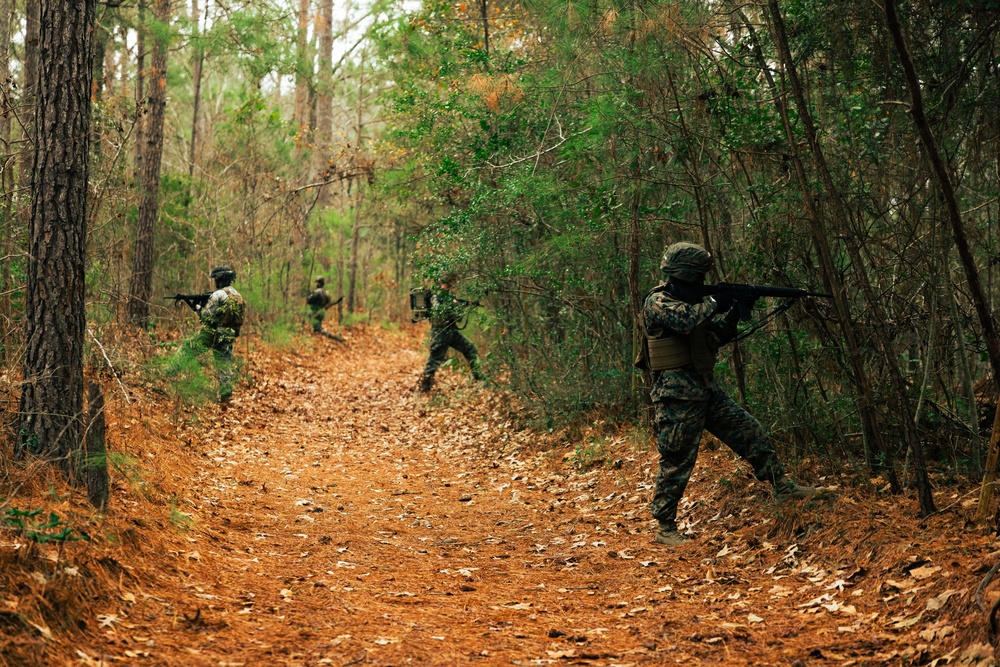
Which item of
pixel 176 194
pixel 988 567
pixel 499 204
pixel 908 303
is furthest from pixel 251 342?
pixel 988 567

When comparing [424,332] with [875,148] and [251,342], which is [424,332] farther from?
[875,148]

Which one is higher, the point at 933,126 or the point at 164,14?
the point at 164,14

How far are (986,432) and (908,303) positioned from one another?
3.91 feet

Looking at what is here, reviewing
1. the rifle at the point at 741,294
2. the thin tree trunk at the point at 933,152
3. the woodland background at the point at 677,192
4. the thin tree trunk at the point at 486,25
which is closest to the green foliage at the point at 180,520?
the woodland background at the point at 677,192

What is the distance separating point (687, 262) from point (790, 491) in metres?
1.91

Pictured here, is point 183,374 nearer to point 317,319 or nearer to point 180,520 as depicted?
point 180,520

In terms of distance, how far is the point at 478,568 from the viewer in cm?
610

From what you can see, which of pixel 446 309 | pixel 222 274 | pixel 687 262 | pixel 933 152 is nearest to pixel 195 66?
pixel 222 274

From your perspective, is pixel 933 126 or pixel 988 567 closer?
pixel 988 567

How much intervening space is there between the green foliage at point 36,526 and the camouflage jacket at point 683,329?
4181 millimetres

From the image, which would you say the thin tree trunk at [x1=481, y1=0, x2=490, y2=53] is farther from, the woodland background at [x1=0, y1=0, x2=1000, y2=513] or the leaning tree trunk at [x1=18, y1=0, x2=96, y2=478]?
the leaning tree trunk at [x1=18, y1=0, x2=96, y2=478]

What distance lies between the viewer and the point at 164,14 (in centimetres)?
1432

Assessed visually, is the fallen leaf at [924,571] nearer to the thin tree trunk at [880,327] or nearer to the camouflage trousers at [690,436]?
the thin tree trunk at [880,327]

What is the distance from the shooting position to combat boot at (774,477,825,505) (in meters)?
6.09
